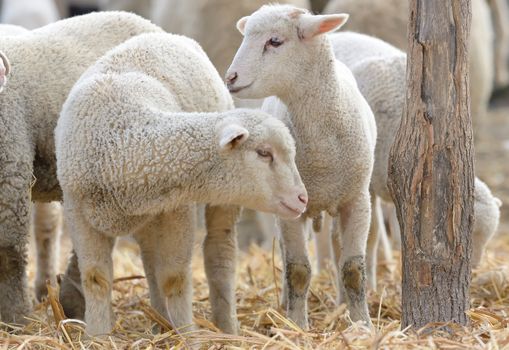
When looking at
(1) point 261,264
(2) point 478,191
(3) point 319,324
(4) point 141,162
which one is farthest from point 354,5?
(4) point 141,162

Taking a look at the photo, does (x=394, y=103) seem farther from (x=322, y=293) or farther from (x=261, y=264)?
(x=261, y=264)

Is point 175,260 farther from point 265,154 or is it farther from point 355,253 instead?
point 355,253

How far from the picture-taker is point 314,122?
16.5 ft

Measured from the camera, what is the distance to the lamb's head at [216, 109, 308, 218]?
4.52 meters

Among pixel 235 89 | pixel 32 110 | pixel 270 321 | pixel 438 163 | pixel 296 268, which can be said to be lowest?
pixel 270 321

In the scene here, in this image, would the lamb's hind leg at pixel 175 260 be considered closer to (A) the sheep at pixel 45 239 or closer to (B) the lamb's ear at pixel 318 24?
(B) the lamb's ear at pixel 318 24

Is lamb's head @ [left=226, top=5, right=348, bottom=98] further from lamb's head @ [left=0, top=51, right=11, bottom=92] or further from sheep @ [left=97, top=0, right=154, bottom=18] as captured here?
sheep @ [left=97, top=0, right=154, bottom=18]

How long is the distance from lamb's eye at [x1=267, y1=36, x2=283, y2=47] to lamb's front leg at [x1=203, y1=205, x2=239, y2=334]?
0.94 meters

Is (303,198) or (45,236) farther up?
(303,198)

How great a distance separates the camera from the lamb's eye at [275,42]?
192 inches

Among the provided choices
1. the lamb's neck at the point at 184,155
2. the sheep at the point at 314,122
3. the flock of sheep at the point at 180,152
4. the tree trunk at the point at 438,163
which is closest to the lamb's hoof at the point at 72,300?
the flock of sheep at the point at 180,152

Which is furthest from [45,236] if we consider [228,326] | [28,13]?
[28,13]

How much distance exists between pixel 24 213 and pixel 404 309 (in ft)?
6.36

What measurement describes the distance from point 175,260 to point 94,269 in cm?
38
